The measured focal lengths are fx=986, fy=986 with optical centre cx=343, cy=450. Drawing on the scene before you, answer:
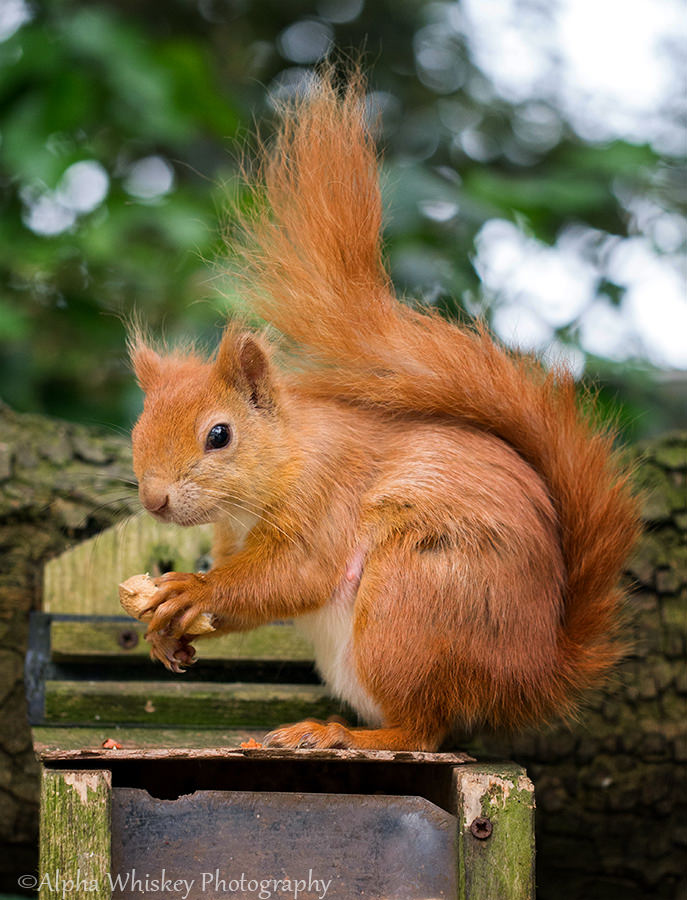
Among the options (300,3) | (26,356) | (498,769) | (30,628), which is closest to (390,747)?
(498,769)

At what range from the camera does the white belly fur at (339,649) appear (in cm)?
156

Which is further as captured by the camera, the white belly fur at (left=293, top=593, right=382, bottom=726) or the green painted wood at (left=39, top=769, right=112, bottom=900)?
the white belly fur at (left=293, top=593, right=382, bottom=726)

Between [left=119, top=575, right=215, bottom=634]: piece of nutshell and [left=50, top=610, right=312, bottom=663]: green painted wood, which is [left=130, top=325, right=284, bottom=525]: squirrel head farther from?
[left=50, top=610, right=312, bottom=663]: green painted wood

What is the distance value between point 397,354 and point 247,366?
0.83 ft

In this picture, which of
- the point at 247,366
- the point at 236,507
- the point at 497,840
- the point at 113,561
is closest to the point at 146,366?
the point at 247,366

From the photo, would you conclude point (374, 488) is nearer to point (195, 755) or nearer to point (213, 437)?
point (213, 437)

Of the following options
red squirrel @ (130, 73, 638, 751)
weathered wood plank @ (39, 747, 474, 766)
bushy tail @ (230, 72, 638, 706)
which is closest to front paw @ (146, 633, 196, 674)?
red squirrel @ (130, 73, 638, 751)

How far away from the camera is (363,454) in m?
1.65

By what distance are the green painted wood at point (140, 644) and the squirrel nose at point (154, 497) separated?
15.7 inches

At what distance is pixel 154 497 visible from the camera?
4.97ft

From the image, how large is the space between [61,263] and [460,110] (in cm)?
179

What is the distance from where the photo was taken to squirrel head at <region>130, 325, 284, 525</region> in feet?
5.06

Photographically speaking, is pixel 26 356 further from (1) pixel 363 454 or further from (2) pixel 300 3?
(2) pixel 300 3

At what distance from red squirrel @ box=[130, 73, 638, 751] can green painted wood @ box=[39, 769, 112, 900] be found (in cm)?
30
